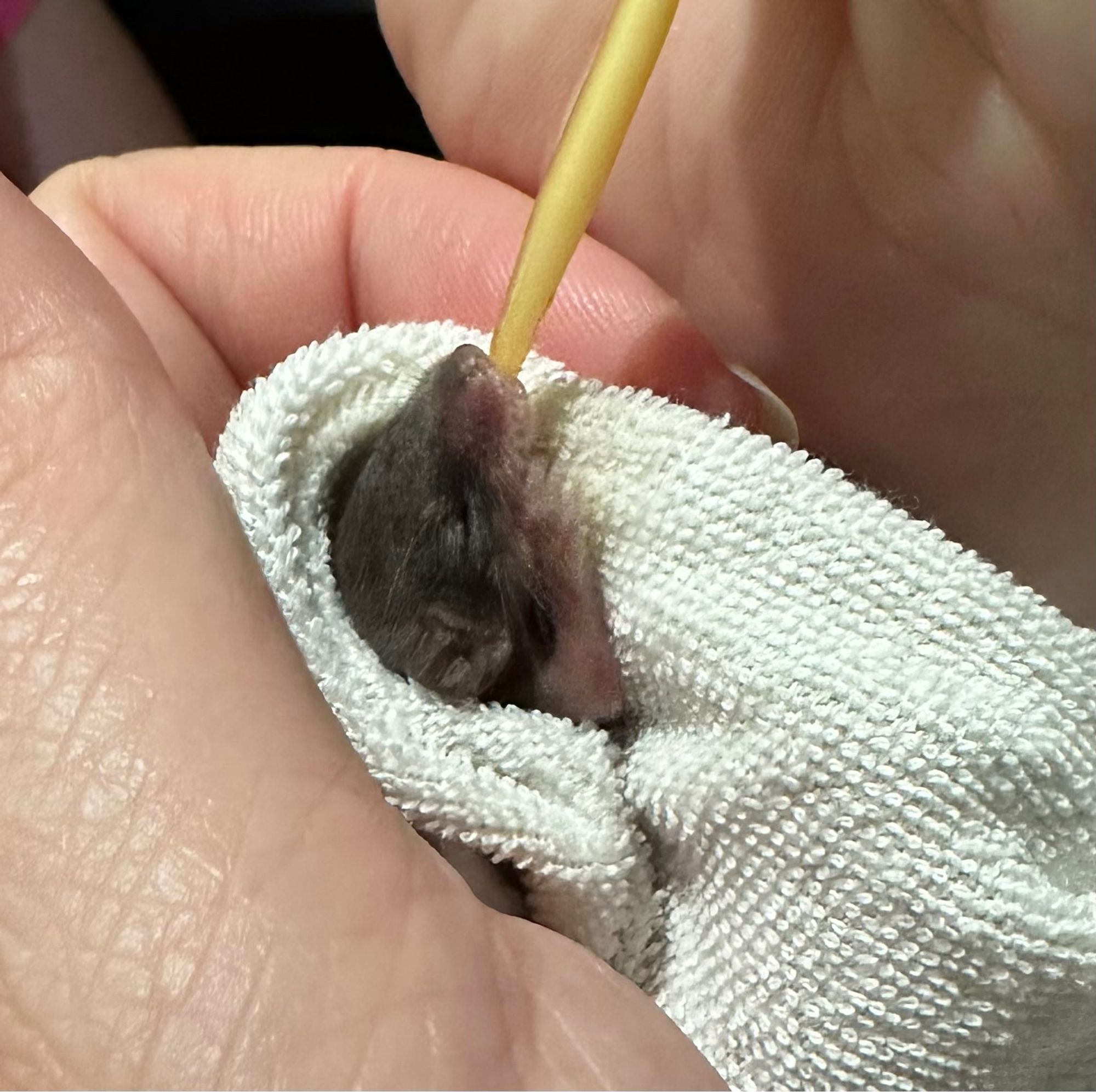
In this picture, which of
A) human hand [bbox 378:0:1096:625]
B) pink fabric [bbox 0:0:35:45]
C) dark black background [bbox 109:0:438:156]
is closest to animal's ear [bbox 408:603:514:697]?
human hand [bbox 378:0:1096:625]

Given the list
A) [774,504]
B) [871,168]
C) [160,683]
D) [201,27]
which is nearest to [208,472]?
[160,683]

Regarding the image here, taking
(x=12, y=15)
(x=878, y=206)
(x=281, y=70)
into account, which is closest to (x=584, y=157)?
(x=878, y=206)

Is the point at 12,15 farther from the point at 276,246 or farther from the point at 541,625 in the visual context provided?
the point at 541,625

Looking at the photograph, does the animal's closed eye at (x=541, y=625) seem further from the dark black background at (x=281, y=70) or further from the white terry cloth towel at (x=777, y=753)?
the dark black background at (x=281, y=70)

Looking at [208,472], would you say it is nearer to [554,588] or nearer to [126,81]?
[554,588]

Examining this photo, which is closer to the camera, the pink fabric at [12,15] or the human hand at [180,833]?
the human hand at [180,833]

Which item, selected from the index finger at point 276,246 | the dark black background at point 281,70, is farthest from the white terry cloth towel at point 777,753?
the dark black background at point 281,70

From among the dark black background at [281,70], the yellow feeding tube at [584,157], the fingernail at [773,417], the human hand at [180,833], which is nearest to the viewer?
the human hand at [180,833]
